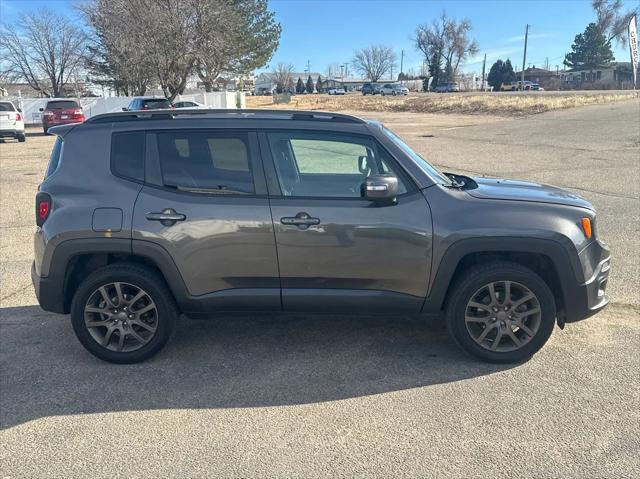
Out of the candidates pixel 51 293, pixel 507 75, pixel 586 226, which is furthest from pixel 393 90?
pixel 51 293

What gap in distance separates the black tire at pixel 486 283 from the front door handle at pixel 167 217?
1.99m

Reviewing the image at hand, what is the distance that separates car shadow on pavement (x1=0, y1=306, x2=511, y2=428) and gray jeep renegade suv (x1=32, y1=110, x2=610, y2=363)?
0.25 m

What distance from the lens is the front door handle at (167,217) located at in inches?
145

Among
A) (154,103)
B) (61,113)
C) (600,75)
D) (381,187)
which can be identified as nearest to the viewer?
(381,187)

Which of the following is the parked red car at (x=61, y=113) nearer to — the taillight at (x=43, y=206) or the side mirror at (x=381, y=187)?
the taillight at (x=43, y=206)

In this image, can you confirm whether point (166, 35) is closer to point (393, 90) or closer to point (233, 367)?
point (233, 367)

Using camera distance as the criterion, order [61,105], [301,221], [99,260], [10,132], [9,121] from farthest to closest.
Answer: [61,105], [10,132], [9,121], [99,260], [301,221]

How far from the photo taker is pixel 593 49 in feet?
302

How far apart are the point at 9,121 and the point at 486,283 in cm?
2335

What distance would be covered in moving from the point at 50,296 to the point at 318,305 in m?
1.95

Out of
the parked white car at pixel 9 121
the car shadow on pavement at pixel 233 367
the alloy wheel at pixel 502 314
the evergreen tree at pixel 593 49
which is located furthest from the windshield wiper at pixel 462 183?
the evergreen tree at pixel 593 49

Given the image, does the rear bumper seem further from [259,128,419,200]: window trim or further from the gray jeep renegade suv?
[259,128,419,200]: window trim

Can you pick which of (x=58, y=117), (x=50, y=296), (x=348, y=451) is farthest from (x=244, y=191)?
(x=58, y=117)

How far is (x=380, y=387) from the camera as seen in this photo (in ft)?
11.6
